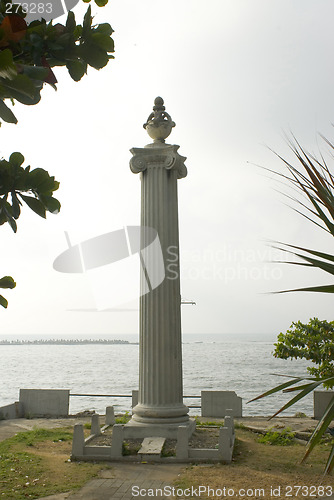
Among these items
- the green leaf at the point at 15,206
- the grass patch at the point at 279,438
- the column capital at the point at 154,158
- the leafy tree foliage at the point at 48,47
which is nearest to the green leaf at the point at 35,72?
the leafy tree foliage at the point at 48,47

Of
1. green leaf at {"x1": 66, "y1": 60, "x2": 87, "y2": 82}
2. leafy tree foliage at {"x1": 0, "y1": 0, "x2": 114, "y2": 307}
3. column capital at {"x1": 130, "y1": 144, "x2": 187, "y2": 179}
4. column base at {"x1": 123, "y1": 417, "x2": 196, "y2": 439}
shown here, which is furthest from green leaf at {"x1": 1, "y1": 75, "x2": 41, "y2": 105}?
column capital at {"x1": 130, "y1": 144, "x2": 187, "y2": 179}

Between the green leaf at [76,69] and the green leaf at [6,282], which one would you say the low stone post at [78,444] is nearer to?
the green leaf at [6,282]

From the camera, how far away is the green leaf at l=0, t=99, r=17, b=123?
6.51 ft

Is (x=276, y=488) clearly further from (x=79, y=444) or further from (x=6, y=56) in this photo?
(x=6, y=56)

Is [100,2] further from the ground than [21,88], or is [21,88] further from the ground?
[100,2]

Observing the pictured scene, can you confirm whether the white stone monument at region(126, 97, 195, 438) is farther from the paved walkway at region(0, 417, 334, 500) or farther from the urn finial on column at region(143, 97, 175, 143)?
the paved walkway at region(0, 417, 334, 500)

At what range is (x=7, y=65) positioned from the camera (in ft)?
6.13

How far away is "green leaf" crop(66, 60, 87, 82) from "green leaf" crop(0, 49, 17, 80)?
21.8 inches

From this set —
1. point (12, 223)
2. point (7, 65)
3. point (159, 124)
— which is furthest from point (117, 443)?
point (7, 65)

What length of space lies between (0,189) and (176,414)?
1076 cm

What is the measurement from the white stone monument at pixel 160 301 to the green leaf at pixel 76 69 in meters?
10.4

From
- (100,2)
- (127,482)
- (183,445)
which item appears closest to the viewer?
(100,2)

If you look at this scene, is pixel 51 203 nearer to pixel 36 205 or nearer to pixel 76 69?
pixel 36 205

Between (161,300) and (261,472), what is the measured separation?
15.2ft
